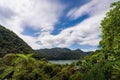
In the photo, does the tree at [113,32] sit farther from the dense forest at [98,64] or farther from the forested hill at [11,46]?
the forested hill at [11,46]

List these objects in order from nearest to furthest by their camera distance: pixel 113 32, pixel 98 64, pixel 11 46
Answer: pixel 98 64
pixel 113 32
pixel 11 46

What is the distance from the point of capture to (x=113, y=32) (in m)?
6.14

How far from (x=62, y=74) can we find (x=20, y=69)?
2.11 metres

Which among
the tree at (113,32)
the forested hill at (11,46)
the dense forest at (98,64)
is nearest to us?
the dense forest at (98,64)

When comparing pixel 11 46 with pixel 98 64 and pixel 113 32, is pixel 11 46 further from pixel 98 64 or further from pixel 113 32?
pixel 98 64

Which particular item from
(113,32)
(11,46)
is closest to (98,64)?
(113,32)

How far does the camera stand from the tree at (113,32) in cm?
574

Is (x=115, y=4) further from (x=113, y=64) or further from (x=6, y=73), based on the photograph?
(x=6, y=73)

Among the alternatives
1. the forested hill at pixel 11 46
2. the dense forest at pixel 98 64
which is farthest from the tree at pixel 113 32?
the forested hill at pixel 11 46

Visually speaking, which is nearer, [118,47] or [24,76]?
[118,47]

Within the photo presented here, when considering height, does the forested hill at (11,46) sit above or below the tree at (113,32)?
above

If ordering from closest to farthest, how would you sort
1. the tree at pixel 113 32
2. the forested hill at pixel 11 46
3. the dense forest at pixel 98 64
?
the dense forest at pixel 98 64, the tree at pixel 113 32, the forested hill at pixel 11 46

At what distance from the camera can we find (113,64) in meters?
4.30

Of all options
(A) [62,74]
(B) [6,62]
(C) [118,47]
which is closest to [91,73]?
(C) [118,47]
